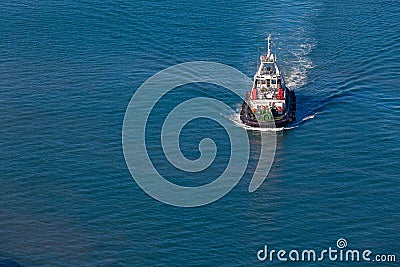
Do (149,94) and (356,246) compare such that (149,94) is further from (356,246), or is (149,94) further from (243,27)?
(356,246)

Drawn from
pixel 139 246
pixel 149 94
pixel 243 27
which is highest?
pixel 243 27

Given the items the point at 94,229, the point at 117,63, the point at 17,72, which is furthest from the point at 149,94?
the point at 94,229

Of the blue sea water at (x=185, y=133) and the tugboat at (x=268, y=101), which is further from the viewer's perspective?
the tugboat at (x=268, y=101)

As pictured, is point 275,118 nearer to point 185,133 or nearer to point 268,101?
point 268,101

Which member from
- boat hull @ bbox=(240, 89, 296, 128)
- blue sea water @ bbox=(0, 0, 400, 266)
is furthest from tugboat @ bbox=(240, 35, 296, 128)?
blue sea water @ bbox=(0, 0, 400, 266)

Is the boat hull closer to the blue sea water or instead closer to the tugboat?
the tugboat

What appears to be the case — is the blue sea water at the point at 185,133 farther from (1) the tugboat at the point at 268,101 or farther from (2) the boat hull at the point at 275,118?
(1) the tugboat at the point at 268,101

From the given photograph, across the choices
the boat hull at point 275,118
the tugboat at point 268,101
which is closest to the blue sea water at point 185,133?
the boat hull at point 275,118
